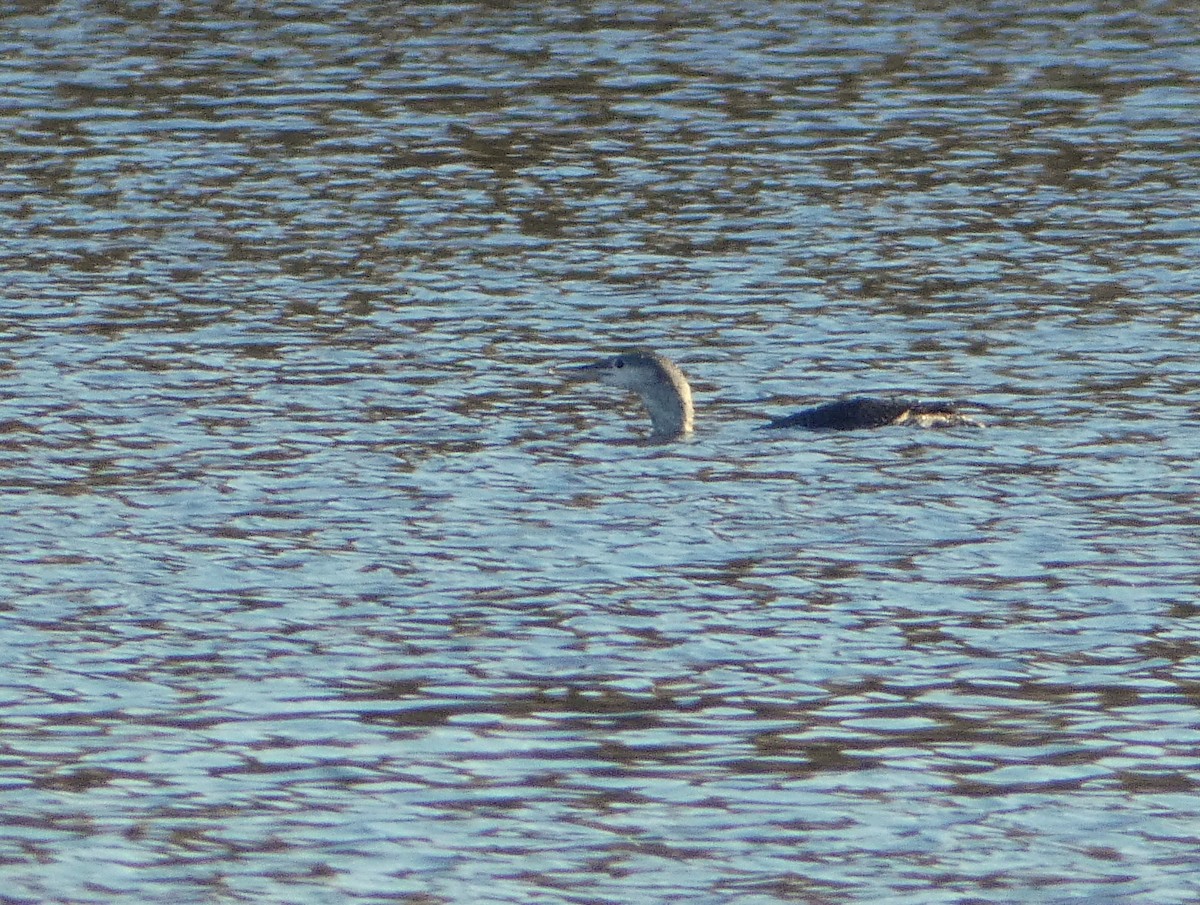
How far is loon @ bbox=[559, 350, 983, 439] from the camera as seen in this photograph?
18688mm

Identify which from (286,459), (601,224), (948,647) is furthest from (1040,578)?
(601,224)

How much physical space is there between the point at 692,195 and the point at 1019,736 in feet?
56.9

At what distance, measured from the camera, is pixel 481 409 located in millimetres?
19750

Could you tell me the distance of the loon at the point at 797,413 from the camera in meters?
18.7

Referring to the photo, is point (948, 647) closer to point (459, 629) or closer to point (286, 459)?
point (459, 629)

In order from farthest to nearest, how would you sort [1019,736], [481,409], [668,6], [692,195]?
[668,6], [692,195], [481,409], [1019,736]

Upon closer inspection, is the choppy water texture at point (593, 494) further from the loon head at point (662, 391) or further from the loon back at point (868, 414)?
the loon head at point (662, 391)

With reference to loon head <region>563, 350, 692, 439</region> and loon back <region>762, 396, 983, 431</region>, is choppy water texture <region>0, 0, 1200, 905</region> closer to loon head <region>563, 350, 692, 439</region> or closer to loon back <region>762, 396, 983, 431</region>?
loon back <region>762, 396, 983, 431</region>

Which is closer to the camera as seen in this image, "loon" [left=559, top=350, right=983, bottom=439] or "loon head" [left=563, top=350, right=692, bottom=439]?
"loon" [left=559, top=350, right=983, bottom=439]

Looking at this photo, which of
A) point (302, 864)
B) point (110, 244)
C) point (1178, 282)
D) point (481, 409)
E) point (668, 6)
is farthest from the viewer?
point (668, 6)

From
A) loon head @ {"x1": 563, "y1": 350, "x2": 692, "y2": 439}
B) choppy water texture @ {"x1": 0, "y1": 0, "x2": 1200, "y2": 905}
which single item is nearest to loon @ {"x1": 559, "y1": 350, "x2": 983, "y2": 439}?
loon head @ {"x1": 563, "y1": 350, "x2": 692, "y2": 439}

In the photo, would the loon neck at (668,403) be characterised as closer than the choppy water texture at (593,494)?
No

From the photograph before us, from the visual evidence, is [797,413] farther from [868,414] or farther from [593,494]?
[593,494]

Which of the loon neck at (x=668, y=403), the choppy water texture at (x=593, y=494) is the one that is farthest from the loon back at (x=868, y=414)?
the loon neck at (x=668, y=403)
